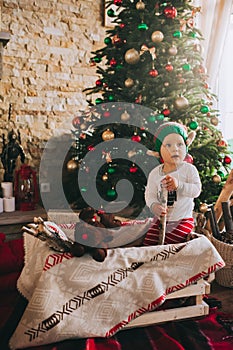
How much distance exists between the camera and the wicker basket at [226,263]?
2344 millimetres

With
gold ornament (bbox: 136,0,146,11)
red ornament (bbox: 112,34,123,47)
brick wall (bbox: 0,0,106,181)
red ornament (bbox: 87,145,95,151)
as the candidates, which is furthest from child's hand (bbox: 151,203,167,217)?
brick wall (bbox: 0,0,106,181)

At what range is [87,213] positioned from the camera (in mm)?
1719

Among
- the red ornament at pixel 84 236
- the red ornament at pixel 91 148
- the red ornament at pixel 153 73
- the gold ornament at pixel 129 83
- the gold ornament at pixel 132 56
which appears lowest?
the red ornament at pixel 84 236

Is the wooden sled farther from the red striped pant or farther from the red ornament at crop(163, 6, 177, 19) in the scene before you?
the red ornament at crop(163, 6, 177, 19)

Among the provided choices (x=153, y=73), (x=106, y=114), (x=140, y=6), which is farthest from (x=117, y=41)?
(x=106, y=114)

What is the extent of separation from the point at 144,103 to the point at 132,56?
312mm

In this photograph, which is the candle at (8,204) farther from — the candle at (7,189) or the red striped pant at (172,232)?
the red striped pant at (172,232)

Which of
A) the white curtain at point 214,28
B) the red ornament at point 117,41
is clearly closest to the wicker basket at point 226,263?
the red ornament at point 117,41

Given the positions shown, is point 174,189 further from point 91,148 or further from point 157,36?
point 157,36

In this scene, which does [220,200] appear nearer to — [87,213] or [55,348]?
[87,213]

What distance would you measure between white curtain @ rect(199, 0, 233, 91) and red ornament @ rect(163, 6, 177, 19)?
3.18 ft

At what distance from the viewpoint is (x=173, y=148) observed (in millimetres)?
2045

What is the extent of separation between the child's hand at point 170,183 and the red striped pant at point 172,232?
207 millimetres

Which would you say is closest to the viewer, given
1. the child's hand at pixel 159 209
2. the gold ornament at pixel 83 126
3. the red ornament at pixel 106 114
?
the child's hand at pixel 159 209
